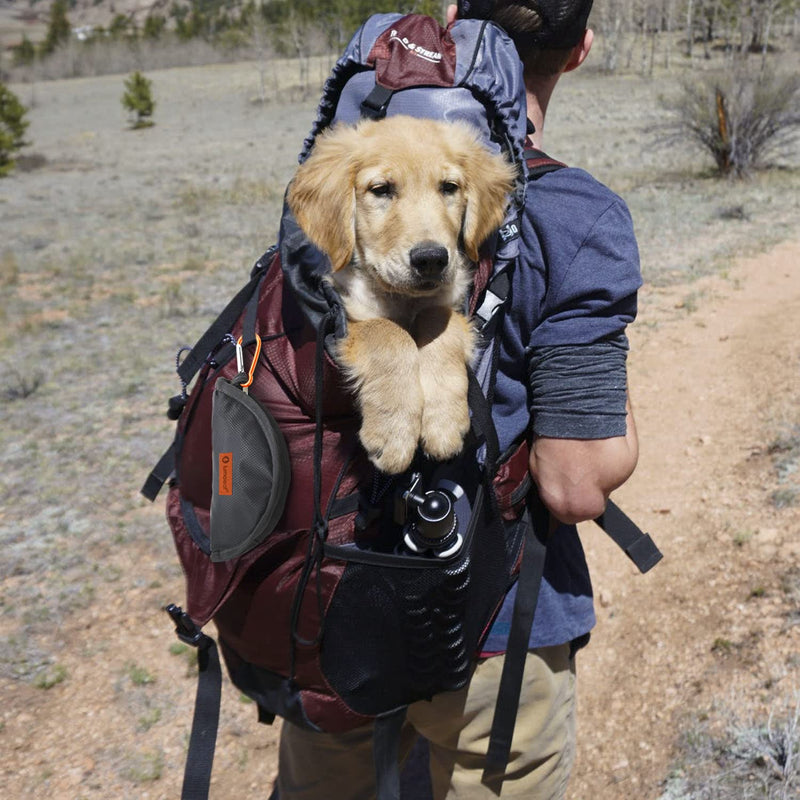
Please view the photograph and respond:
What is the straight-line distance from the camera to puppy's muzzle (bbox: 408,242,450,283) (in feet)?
5.95

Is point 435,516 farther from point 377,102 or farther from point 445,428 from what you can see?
point 377,102

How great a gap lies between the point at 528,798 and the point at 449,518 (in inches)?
34.5

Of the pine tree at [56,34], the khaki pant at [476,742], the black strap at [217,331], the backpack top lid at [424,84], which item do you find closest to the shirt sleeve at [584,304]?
the backpack top lid at [424,84]

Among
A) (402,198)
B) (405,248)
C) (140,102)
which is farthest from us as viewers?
(140,102)

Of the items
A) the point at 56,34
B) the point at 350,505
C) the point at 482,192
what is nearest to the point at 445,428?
the point at 350,505

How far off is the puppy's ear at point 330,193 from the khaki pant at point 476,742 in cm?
102

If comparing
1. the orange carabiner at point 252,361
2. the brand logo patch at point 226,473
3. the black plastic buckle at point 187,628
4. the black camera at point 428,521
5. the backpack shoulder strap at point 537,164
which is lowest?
the black plastic buckle at point 187,628

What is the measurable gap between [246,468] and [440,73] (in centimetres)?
87

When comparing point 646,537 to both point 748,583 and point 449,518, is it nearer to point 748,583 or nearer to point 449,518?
point 449,518

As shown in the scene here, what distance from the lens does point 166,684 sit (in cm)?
375

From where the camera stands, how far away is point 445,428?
1.66m

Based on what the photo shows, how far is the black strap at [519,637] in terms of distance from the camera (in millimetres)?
1777

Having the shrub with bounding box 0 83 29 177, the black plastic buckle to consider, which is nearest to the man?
the black plastic buckle

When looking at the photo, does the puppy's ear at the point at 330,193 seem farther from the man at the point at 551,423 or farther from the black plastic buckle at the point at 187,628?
the black plastic buckle at the point at 187,628
